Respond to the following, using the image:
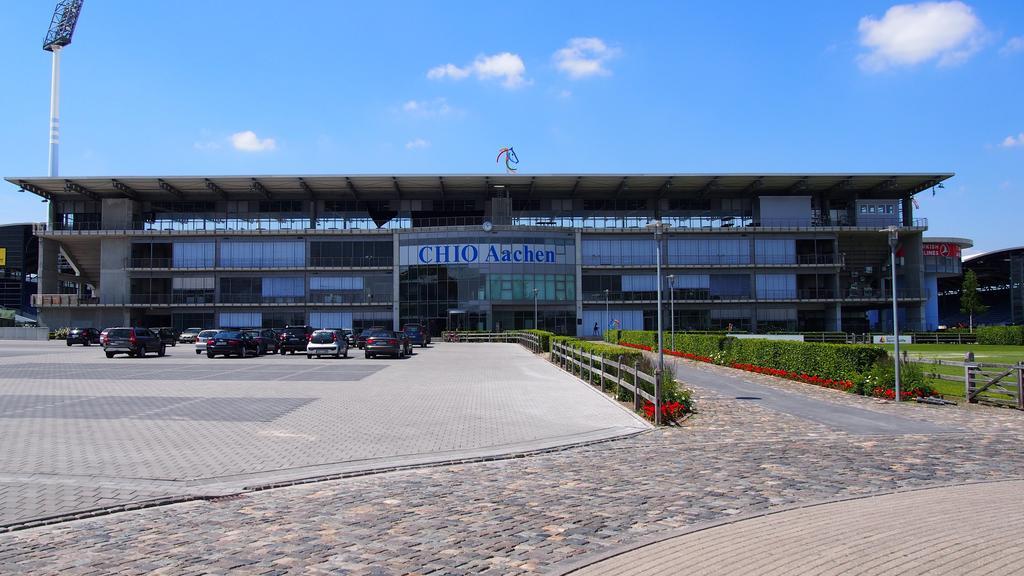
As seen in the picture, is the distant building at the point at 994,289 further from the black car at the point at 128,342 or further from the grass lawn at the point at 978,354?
the black car at the point at 128,342

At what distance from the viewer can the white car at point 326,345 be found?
123 ft

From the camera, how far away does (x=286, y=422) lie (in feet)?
44.1

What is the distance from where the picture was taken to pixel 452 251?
2881 inches

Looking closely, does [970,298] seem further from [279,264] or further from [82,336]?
[82,336]

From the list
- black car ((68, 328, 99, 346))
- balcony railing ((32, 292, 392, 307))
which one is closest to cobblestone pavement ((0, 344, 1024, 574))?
black car ((68, 328, 99, 346))

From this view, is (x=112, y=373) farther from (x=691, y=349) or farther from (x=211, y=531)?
(x=691, y=349)

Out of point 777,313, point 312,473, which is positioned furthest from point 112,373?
point 777,313

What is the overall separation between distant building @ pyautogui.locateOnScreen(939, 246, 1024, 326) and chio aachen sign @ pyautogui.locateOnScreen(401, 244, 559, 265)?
70.9 meters

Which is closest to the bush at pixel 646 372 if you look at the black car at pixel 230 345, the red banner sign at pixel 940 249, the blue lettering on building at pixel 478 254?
the black car at pixel 230 345

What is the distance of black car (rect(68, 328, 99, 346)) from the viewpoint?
55.5 metres

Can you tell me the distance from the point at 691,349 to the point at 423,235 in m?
42.1

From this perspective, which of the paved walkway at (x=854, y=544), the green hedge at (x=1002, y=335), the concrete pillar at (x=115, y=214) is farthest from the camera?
the concrete pillar at (x=115, y=214)

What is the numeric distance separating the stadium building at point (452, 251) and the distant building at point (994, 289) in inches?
1347

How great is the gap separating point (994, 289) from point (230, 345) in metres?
122
